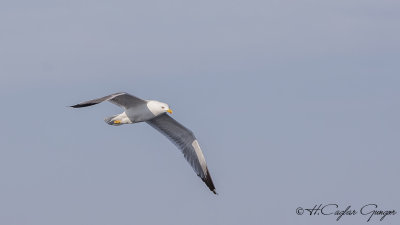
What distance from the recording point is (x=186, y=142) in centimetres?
2586

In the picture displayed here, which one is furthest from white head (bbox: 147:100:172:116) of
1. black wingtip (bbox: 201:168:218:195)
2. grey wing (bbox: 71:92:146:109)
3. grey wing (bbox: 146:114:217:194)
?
black wingtip (bbox: 201:168:218:195)

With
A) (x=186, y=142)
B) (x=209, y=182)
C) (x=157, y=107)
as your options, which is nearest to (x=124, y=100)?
(x=157, y=107)

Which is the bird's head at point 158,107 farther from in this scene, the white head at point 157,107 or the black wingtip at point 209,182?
the black wingtip at point 209,182

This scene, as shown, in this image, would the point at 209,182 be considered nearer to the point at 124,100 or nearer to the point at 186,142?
the point at 186,142

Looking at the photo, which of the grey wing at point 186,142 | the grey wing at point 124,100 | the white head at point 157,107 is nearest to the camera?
the grey wing at point 124,100

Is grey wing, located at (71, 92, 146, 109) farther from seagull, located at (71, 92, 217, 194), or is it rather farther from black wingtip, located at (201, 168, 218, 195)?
black wingtip, located at (201, 168, 218, 195)

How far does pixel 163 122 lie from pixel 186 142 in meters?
1.14

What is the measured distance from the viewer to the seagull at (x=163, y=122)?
23406 mm

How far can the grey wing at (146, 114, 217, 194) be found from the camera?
2550 centimetres

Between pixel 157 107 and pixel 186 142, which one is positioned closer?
pixel 157 107

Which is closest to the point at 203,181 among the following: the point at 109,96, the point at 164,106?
the point at 164,106

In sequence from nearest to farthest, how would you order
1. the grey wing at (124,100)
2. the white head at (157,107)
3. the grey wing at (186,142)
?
the grey wing at (124,100) → the white head at (157,107) → the grey wing at (186,142)

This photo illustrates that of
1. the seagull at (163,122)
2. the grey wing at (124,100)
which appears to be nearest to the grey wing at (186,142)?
the seagull at (163,122)

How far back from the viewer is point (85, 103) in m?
20.5
